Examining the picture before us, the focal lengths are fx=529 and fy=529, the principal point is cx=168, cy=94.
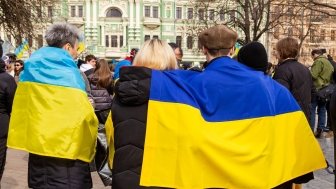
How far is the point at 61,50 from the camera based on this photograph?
4023 mm

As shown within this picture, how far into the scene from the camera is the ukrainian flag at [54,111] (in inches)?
151

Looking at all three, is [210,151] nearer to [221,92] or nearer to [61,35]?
[221,92]

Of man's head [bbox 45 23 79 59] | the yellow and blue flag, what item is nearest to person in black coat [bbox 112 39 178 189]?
man's head [bbox 45 23 79 59]

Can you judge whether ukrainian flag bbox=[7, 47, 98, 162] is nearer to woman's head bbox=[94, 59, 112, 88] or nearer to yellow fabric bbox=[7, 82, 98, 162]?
yellow fabric bbox=[7, 82, 98, 162]

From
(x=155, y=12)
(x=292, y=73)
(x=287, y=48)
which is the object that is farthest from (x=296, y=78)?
(x=155, y=12)

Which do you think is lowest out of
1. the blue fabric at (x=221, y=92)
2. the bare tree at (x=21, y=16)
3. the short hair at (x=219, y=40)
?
the blue fabric at (x=221, y=92)

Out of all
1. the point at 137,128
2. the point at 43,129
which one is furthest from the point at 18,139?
the point at 137,128

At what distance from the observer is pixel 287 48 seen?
6496 mm

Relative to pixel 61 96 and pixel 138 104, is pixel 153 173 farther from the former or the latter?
pixel 61 96

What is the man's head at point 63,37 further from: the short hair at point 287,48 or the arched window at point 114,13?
the arched window at point 114,13

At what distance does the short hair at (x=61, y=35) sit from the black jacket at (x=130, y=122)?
3.02 ft

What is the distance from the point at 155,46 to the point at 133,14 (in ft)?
257

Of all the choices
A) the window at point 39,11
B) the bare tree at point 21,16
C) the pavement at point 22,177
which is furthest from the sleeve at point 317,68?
the window at point 39,11

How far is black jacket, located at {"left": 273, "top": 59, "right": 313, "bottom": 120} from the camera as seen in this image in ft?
22.3
